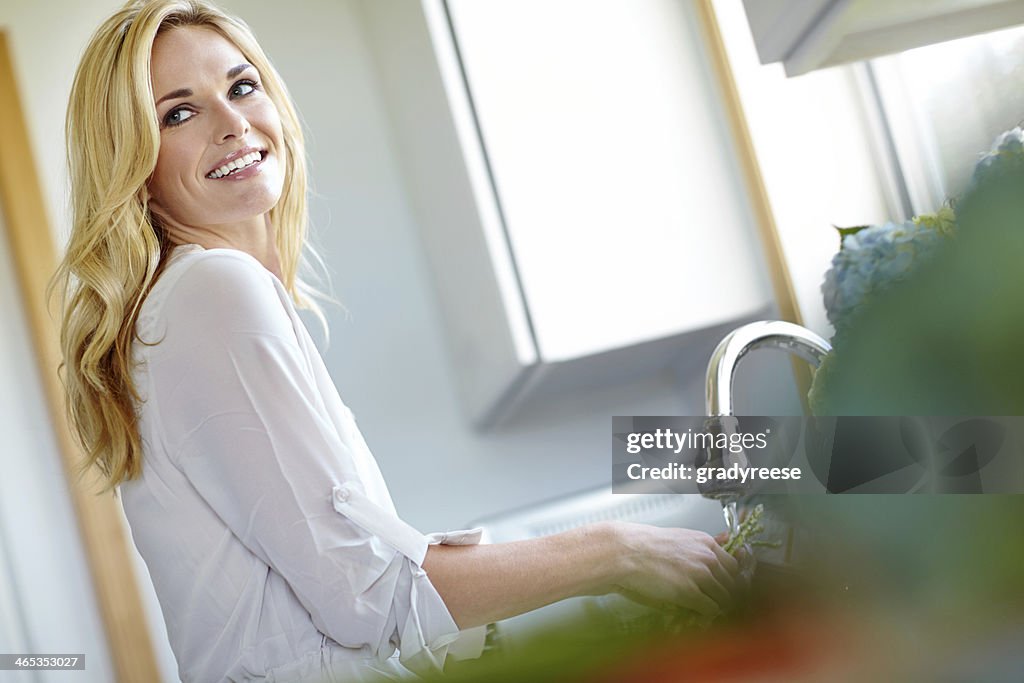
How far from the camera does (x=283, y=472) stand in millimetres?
741

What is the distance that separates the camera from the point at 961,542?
0.42 meters

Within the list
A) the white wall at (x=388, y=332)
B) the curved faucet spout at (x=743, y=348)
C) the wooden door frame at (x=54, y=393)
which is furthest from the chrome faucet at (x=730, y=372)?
the wooden door frame at (x=54, y=393)

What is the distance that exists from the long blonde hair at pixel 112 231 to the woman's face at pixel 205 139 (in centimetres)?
3

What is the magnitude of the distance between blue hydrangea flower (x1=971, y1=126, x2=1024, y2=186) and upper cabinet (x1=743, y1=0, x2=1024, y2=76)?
1.12 ft

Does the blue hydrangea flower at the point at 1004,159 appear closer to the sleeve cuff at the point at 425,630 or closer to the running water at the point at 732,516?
the running water at the point at 732,516

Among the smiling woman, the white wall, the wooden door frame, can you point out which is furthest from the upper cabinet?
the wooden door frame

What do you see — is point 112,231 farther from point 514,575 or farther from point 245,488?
point 514,575

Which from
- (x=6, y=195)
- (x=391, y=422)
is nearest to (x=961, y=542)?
(x=391, y=422)

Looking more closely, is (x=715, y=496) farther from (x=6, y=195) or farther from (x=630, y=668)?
(x=6, y=195)

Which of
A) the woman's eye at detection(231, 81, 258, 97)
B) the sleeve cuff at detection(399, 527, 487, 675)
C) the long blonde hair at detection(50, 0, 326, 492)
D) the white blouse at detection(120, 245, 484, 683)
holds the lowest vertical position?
the sleeve cuff at detection(399, 527, 487, 675)

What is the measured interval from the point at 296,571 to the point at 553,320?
770mm

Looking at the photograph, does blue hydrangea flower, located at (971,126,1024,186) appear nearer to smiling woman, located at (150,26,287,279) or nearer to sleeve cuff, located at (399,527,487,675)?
sleeve cuff, located at (399,527,487,675)

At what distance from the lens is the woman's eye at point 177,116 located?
3.24 feet

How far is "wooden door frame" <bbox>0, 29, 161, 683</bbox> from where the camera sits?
1.46 metres
